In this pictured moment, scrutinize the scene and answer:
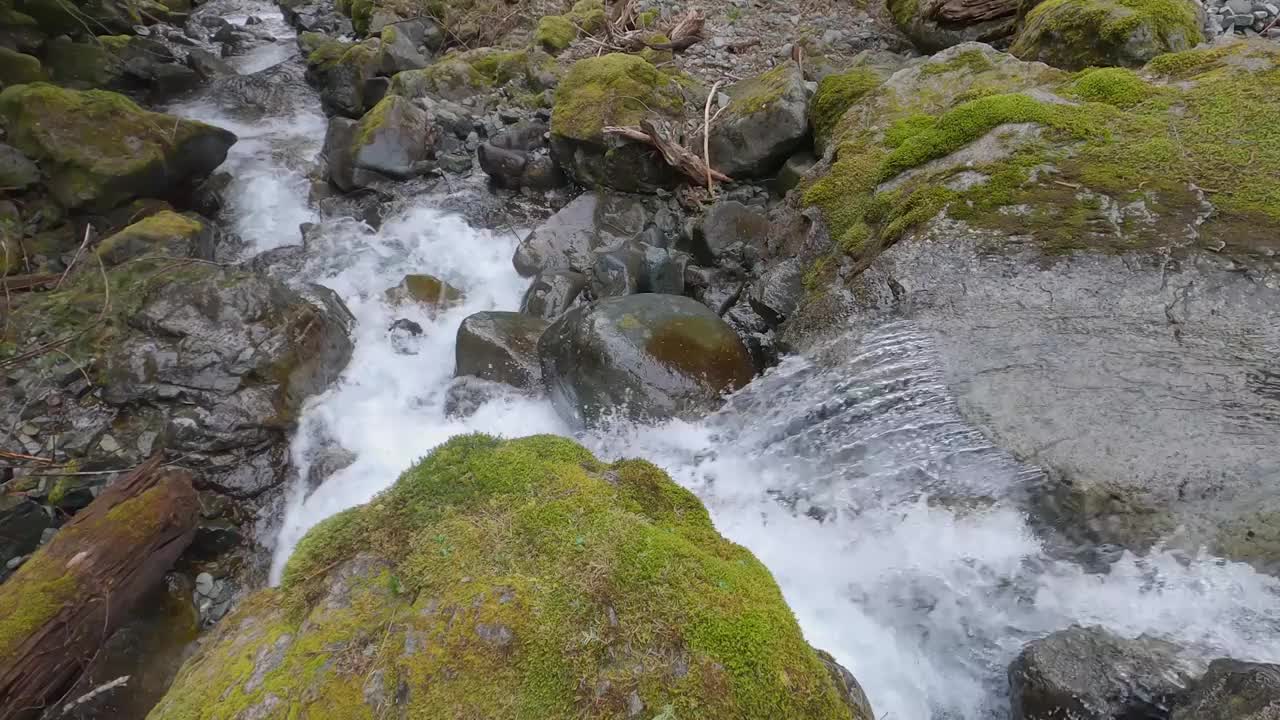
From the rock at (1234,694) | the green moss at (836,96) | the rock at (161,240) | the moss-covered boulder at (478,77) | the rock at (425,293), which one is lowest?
the rock at (425,293)

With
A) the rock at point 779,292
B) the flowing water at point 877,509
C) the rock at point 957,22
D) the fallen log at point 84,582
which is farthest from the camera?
the rock at point 957,22

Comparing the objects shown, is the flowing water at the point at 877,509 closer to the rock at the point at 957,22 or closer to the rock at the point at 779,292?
the rock at the point at 779,292

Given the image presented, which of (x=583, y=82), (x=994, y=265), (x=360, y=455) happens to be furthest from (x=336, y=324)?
(x=994, y=265)

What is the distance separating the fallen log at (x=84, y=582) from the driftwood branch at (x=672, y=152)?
Result: 19.0ft

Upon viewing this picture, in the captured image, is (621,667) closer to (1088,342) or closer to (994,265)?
(1088,342)

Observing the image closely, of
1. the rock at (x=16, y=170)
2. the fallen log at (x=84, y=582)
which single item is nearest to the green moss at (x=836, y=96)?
the fallen log at (x=84, y=582)

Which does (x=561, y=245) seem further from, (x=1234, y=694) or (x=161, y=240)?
(x=1234, y=694)

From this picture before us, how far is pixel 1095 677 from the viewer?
2932 millimetres

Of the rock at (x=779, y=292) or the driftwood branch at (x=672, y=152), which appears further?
the driftwood branch at (x=672, y=152)

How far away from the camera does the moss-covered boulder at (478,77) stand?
33.6 ft

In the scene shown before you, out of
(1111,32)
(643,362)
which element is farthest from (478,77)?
(1111,32)

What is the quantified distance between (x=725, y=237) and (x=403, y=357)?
3.59m

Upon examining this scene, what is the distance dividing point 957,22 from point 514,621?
9.71 metres

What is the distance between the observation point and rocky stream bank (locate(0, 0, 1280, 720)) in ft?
8.07
